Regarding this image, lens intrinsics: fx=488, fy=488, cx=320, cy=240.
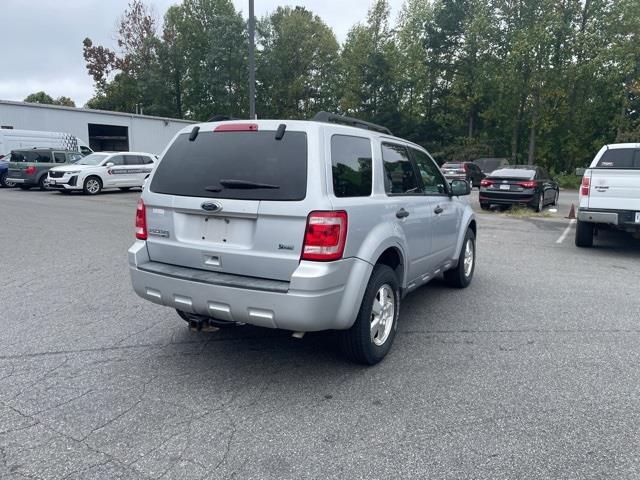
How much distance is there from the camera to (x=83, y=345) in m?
4.17

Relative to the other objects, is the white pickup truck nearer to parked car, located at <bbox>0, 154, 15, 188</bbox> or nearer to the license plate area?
the license plate area

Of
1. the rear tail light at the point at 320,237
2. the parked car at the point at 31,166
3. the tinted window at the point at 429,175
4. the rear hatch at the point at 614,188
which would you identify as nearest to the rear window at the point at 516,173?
the rear hatch at the point at 614,188

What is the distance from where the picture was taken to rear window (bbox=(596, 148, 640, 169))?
8.94 meters

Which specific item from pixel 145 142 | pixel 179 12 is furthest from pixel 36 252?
pixel 179 12

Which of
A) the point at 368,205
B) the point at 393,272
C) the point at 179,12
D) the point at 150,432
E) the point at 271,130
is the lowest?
the point at 150,432

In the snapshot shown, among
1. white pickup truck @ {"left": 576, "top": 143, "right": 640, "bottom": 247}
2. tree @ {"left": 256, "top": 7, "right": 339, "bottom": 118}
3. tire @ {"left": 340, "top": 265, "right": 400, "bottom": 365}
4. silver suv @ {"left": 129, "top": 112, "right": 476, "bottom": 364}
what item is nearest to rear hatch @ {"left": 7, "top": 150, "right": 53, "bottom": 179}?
silver suv @ {"left": 129, "top": 112, "right": 476, "bottom": 364}

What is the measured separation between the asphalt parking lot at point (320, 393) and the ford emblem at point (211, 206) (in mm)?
1243

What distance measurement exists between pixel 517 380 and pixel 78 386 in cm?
316

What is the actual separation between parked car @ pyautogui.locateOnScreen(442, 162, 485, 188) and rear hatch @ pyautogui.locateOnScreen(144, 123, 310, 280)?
22290 millimetres

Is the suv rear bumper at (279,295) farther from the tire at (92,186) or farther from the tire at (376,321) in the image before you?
the tire at (92,186)

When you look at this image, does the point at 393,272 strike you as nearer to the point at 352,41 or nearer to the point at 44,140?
the point at 44,140

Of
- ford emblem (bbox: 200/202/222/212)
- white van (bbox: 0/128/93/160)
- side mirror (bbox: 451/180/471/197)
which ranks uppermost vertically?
white van (bbox: 0/128/93/160)

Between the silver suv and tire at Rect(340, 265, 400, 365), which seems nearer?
the silver suv

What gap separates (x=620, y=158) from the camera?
358 inches
